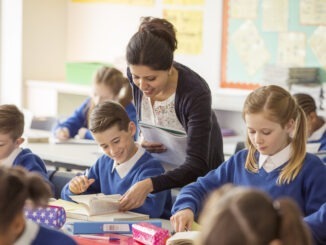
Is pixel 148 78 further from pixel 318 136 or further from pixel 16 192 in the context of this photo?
pixel 318 136

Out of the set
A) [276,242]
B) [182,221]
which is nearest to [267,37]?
[182,221]

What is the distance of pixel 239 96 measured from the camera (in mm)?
4887

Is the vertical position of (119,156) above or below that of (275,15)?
below

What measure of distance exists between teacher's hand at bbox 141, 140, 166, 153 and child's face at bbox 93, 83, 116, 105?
4.85 feet

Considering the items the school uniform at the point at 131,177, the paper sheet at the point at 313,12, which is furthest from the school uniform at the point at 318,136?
the school uniform at the point at 131,177

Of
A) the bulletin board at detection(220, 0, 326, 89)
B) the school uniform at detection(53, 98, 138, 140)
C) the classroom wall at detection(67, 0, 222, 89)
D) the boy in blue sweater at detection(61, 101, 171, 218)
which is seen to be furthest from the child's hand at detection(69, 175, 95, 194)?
the classroom wall at detection(67, 0, 222, 89)

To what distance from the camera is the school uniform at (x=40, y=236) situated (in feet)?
5.84

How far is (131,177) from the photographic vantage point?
2959mm

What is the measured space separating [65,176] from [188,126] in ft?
2.15

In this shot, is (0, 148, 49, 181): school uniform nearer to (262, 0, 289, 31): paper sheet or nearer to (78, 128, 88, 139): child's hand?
(78, 128, 88, 139): child's hand

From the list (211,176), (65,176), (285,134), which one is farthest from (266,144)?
(65,176)

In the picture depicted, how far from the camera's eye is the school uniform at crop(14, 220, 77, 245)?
5.84 feet

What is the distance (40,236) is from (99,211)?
871 mm

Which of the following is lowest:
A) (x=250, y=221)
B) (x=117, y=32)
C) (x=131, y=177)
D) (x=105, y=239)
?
(x=105, y=239)
